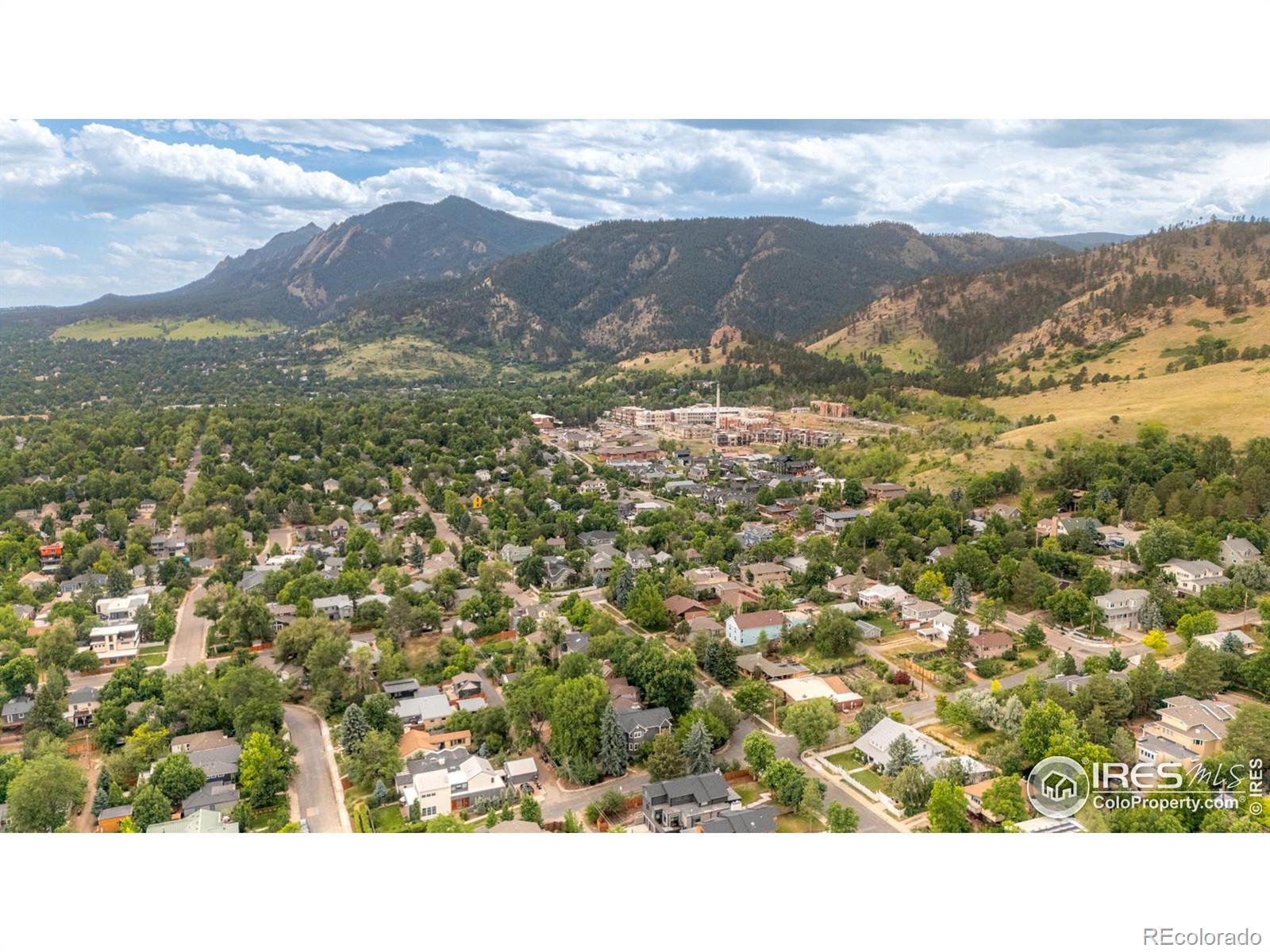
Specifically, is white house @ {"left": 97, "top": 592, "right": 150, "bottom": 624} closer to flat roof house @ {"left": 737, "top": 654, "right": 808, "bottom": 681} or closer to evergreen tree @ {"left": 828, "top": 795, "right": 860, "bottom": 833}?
flat roof house @ {"left": 737, "top": 654, "right": 808, "bottom": 681}

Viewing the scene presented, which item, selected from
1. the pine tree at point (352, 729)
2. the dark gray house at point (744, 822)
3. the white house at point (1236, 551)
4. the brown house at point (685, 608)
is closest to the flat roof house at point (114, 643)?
the pine tree at point (352, 729)

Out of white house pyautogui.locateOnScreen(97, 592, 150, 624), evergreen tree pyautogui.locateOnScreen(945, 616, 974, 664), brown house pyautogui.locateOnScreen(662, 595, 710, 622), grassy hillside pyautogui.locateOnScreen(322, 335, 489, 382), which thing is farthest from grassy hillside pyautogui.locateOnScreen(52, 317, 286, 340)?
evergreen tree pyautogui.locateOnScreen(945, 616, 974, 664)

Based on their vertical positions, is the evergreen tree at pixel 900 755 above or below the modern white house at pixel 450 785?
above

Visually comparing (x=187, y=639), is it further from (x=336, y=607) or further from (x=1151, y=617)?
(x=1151, y=617)

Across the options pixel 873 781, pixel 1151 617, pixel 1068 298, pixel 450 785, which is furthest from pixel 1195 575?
pixel 1068 298

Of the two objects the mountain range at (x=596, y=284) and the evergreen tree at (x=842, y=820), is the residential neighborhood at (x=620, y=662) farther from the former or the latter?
the mountain range at (x=596, y=284)
